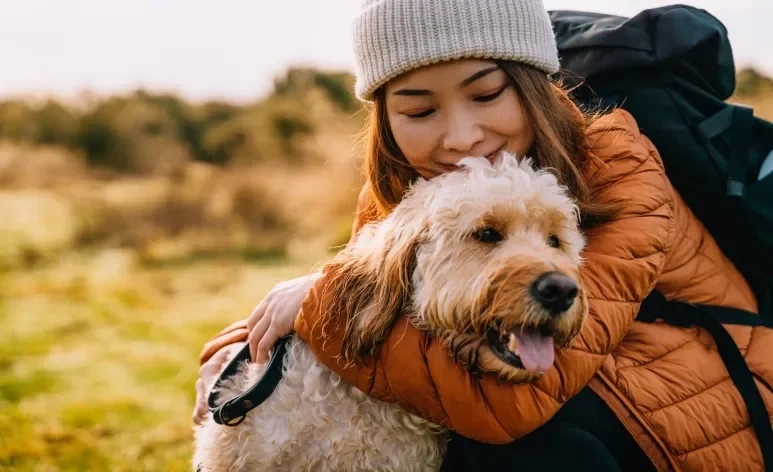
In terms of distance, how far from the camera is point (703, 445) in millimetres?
2256

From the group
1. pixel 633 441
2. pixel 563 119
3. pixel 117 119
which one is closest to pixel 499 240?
pixel 563 119

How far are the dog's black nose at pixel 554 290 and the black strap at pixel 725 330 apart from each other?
77cm

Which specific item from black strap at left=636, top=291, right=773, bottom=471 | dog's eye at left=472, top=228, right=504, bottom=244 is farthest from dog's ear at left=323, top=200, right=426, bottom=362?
black strap at left=636, top=291, right=773, bottom=471

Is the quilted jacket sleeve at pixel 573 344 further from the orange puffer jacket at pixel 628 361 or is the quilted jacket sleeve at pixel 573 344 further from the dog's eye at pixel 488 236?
the dog's eye at pixel 488 236

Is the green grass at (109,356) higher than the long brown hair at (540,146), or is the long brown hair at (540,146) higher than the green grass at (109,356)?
the long brown hair at (540,146)

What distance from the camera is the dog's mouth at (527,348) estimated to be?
1.98 meters

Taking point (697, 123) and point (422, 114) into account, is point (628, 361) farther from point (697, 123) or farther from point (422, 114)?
point (422, 114)

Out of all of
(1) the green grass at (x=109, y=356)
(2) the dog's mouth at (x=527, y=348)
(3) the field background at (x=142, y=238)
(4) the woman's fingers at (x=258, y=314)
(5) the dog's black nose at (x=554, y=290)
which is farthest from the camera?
(3) the field background at (x=142, y=238)

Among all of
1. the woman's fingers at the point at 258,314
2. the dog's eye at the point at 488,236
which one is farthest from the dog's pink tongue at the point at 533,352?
the woman's fingers at the point at 258,314

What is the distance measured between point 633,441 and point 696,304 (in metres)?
0.59

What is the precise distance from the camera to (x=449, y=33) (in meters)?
2.39

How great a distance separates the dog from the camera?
1.95 m

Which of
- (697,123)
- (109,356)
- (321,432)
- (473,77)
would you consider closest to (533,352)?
(321,432)

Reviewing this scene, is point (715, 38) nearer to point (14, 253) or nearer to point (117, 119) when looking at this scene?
point (14, 253)
